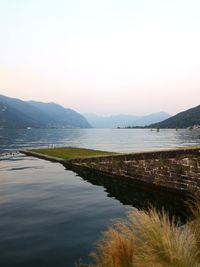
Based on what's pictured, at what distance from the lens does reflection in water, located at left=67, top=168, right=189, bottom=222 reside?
1789 centimetres

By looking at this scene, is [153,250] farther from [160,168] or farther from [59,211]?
[160,168]

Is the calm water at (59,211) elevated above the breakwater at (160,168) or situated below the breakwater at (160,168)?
below

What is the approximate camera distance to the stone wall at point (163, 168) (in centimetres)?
2048

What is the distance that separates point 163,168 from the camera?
22.7 m

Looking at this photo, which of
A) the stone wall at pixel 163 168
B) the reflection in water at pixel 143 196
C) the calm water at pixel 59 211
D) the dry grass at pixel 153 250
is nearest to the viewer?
the dry grass at pixel 153 250

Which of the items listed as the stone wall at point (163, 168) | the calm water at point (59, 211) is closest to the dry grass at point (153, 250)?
the calm water at point (59, 211)

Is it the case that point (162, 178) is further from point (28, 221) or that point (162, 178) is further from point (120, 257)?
point (120, 257)

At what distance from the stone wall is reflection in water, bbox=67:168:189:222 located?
23.2 inches

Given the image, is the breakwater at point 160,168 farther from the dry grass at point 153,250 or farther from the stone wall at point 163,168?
the dry grass at point 153,250

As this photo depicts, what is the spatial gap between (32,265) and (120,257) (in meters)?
5.19

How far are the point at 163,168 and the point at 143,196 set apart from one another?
109 inches

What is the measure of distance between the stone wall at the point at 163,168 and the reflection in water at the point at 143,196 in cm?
59

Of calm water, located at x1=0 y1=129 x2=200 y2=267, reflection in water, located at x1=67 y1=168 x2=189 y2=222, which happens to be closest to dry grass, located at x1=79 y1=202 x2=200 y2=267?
calm water, located at x1=0 y1=129 x2=200 y2=267

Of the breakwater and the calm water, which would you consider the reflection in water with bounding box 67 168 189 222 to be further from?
the breakwater
